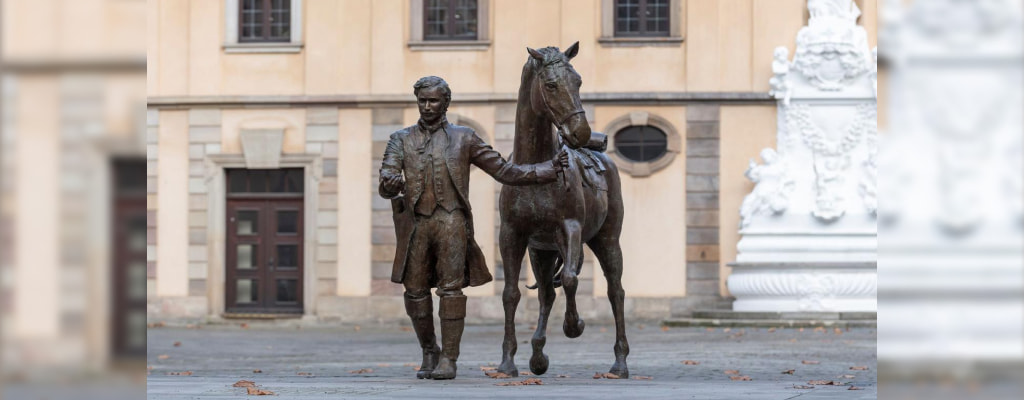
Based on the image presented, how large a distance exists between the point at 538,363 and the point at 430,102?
1.98 meters

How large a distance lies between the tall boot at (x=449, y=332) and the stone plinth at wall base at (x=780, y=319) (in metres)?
13.8

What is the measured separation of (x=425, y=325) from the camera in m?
8.73

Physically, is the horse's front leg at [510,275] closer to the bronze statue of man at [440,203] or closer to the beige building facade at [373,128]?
the bronze statue of man at [440,203]

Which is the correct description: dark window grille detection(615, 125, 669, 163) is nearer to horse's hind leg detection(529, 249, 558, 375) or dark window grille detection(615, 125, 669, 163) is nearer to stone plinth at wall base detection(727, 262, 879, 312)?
stone plinth at wall base detection(727, 262, 879, 312)

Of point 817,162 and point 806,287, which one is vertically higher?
point 817,162

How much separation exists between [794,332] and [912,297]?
18873 millimetres

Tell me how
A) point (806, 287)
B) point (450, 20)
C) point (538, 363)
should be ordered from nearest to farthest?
point (538, 363) → point (806, 287) → point (450, 20)

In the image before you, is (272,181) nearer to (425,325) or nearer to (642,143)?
(642,143)

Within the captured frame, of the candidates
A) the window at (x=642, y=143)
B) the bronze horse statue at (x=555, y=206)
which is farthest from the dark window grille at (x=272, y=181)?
the bronze horse statue at (x=555, y=206)

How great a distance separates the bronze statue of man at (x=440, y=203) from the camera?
A: 8398 millimetres

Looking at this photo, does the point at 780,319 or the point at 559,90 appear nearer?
the point at 559,90

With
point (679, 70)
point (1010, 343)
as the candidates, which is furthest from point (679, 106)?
point (1010, 343)

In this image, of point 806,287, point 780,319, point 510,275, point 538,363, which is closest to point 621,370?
point 538,363

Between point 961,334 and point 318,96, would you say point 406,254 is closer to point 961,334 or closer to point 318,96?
point 961,334
